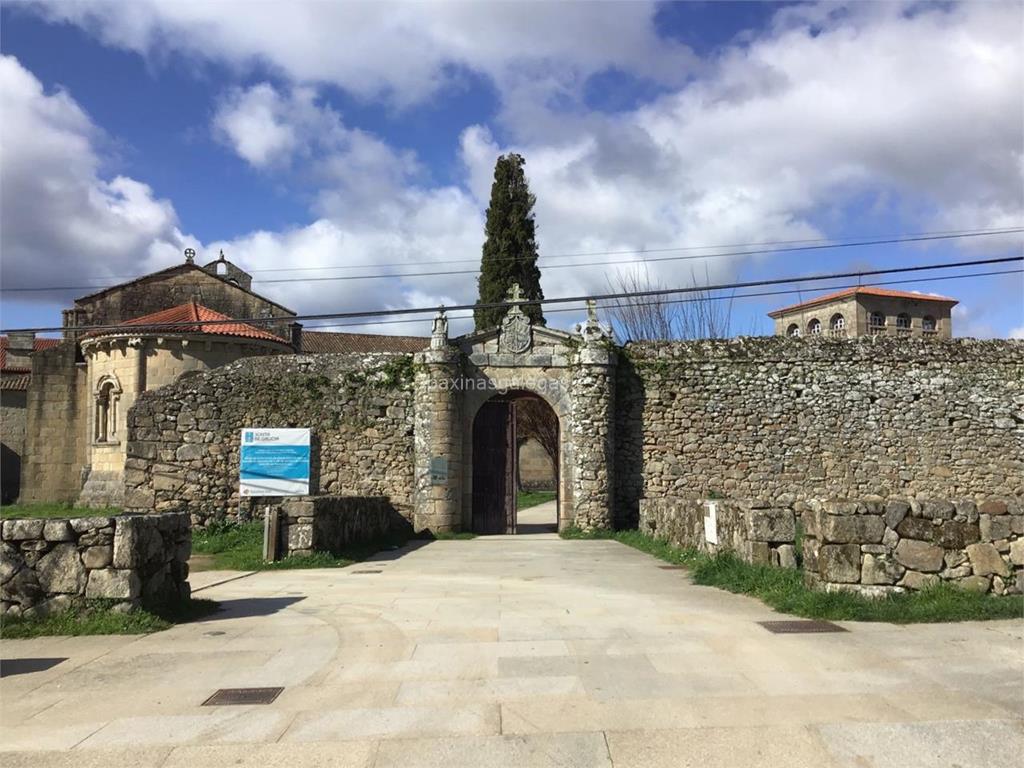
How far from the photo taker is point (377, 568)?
12594 millimetres

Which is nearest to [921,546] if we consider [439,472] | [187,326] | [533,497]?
[439,472]

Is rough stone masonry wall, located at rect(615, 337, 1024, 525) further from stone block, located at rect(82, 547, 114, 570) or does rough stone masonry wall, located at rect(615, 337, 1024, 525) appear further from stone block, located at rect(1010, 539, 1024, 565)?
stone block, located at rect(82, 547, 114, 570)

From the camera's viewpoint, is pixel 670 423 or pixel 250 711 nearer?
pixel 250 711

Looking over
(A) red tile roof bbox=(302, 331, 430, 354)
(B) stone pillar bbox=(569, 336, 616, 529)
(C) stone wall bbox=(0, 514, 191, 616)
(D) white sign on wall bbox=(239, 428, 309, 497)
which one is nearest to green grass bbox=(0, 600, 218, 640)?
(C) stone wall bbox=(0, 514, 191, 616)

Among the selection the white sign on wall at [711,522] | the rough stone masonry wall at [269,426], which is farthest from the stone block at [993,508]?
the rough stone masonry wall at [269,426]

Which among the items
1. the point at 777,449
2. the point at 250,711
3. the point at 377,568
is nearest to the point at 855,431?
the point at 777,449

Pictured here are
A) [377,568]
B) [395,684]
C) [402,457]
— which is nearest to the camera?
[395,684]

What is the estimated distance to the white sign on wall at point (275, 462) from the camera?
17.1 m

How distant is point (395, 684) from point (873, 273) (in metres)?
10.3

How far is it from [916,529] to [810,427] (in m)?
12.6

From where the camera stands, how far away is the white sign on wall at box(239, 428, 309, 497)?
1714cm

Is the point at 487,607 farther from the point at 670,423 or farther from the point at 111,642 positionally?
the point at 670,423

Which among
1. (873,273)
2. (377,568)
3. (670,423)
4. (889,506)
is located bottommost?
(377,568)

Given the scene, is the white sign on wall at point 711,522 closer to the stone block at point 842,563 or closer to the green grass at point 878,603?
the green grass at point 878,603
